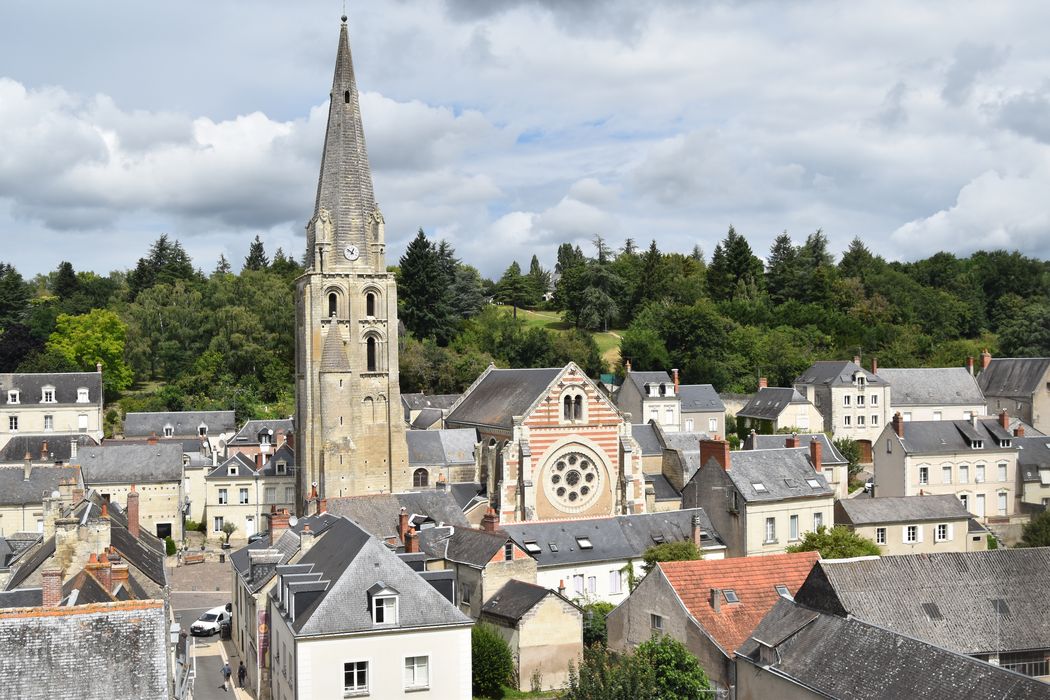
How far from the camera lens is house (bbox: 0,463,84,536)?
4756 cm

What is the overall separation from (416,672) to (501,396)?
93.8 feet

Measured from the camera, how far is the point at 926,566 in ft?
82.4

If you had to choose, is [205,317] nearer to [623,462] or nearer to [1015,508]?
[623,462]

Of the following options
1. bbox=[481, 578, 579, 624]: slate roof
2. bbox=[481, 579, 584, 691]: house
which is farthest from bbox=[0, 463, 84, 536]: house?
bbox=[481, 579, 584, 691]: house

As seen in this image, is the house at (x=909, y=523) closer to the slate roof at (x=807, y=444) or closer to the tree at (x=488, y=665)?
the slate roof at (x=807, y=444)

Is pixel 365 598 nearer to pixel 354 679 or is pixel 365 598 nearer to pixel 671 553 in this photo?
pixel 354 679

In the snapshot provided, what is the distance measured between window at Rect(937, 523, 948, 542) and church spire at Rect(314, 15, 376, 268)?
30.6 meters

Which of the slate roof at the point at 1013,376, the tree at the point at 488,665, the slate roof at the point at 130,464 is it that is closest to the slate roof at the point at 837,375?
the slate roof at the point at 1013,376

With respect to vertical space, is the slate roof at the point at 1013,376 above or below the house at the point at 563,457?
above

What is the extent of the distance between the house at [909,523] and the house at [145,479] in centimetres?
3458

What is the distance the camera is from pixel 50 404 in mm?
67625

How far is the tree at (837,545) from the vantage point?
1515 inches

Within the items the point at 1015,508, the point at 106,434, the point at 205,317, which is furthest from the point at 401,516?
the point at 205,317

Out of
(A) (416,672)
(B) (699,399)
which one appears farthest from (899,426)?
(A) (416,672)
